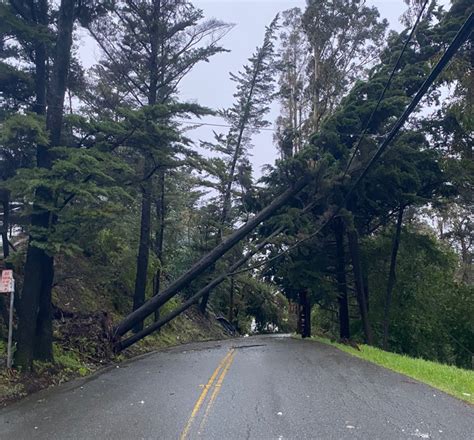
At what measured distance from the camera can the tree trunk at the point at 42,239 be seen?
11438 millimetres

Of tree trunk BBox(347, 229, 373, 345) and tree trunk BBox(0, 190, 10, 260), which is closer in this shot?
tree trunk BBox(0, 190, 10, 260)

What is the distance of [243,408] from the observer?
7.57 m

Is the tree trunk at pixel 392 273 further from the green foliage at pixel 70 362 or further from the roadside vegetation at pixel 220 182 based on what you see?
the green foliage at pixel 70 362

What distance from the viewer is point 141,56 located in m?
20.6

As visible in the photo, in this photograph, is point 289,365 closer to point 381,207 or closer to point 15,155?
point 15,155

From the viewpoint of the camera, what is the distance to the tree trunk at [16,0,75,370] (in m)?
11.4

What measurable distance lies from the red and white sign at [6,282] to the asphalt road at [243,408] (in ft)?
7.21

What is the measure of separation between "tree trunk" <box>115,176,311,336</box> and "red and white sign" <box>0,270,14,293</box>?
634 centimetres

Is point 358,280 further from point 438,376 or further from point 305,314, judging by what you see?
point 438,376

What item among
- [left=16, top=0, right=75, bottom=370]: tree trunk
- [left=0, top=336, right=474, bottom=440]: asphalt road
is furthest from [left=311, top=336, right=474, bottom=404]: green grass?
[left=16, top=0, right=75, bottom=370]: tree trunk

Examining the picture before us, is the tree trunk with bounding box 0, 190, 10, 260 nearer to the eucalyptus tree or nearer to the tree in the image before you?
the tree

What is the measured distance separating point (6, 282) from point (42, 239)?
56.1 inches

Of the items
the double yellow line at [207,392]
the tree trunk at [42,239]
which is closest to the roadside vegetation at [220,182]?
the tree trunk at [42,239]

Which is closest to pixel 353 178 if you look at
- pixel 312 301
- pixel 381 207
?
pixel 381 207
